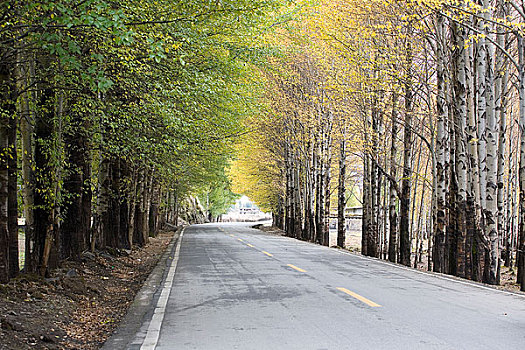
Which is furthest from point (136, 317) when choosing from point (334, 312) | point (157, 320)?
point (334, 312)

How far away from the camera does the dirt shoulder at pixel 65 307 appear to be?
6.41 m

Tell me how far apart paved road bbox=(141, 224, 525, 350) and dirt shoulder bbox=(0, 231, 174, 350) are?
3.52ft

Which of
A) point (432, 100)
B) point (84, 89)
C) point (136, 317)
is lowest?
point (136, 317)

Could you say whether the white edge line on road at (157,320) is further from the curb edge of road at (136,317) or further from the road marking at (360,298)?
the road marking at (360,298)

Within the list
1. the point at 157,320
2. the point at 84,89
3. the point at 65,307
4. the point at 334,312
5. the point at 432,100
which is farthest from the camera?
the point at 432,100

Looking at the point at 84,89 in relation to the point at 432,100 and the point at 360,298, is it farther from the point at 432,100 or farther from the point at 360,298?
the point at 432,100

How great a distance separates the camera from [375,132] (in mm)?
21016

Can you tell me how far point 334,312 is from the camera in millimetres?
7750

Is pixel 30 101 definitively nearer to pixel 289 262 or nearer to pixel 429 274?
pixel 289 262

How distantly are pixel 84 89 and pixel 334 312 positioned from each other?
654 cm

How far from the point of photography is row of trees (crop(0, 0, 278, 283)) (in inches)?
267

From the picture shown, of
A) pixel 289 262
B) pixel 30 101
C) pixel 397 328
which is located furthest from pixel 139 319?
pixel 289 262

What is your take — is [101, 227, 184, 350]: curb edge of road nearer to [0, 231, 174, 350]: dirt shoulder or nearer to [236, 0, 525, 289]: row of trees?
[0, 231, 174, 350]: dirt shoulder

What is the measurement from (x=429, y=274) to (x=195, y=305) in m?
7.61
